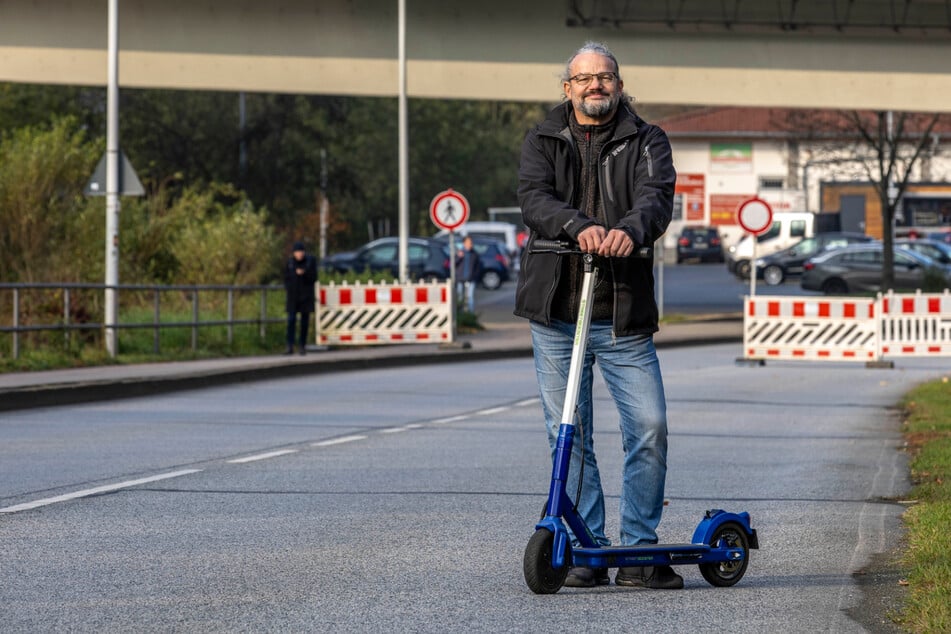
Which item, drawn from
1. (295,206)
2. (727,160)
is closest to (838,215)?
(727,160)

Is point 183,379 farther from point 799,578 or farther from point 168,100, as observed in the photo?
point 168,100

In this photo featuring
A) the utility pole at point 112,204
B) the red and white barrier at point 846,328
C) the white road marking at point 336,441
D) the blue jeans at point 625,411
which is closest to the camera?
the blue jeans at point 625,411

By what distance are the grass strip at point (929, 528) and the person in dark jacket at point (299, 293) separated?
14239 mm

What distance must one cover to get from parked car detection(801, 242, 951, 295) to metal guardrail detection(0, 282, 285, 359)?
2497 cm

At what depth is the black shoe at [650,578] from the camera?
6.92 m

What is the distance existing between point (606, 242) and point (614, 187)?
442 millimetres

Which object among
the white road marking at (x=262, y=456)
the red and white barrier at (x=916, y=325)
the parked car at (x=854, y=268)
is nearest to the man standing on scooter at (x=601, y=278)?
the white road marking at (x=262, y=456)

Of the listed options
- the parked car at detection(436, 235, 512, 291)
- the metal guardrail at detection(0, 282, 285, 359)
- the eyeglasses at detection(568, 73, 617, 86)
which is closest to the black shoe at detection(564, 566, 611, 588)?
the eyeglasses at detection(568, 73, 617, 86)

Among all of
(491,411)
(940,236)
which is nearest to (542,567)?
(491,411)

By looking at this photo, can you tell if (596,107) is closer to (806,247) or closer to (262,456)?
(262,456)

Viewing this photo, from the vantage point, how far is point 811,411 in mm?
18422

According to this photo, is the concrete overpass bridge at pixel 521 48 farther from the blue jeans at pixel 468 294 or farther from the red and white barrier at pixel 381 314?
the red and white barrier at pixel 381 314

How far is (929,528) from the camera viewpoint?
329 inches

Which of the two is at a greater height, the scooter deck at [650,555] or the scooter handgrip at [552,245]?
the scooter handgrip at [552,245]
